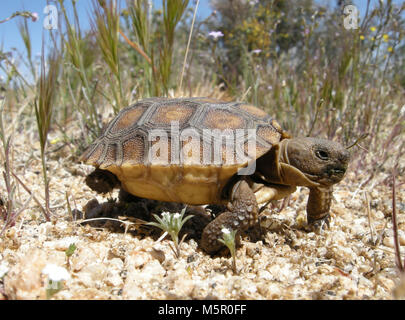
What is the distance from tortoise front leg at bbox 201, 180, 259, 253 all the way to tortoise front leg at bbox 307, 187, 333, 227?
21.5 inches

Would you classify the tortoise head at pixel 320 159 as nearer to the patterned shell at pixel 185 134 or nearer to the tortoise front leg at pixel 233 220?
the patterned shell at pixel 185 134

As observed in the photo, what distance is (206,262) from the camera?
1.83 m

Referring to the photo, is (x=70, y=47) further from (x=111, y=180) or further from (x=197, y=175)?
(x=197, y=175)

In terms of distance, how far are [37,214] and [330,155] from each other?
211 centimetres

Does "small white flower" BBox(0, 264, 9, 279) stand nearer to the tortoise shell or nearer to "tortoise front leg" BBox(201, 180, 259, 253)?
the tortoise shell

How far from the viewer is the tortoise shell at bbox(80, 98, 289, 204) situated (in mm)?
1932

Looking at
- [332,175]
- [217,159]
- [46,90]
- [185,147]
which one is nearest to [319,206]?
[332,175]

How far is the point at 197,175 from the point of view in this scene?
6.37 ft

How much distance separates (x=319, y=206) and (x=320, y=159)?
429mm

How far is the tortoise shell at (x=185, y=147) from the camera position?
193cm


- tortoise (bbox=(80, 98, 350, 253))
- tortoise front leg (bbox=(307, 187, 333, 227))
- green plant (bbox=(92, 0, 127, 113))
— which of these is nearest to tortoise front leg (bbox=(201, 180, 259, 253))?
tortoise (bbox=(80, 98, 350, 253))

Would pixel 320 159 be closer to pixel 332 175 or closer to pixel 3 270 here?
pixel 332 175

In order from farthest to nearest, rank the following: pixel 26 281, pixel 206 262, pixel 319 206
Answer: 1. pixel 319 206
2. pixel 206 262
3. pixel 26 281
